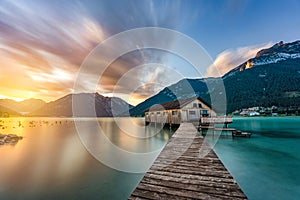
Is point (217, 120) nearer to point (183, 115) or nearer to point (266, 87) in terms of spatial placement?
point (183, 115)

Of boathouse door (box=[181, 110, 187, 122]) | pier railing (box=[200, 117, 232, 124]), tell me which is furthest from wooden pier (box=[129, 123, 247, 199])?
boathouse door (box=[181, 110, 187, 122])

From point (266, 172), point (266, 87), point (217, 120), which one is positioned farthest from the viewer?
point (266, 87)

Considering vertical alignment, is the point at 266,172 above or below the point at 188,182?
below

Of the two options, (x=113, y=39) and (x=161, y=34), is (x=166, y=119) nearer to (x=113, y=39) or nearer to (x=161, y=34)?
(x=161, y=34)

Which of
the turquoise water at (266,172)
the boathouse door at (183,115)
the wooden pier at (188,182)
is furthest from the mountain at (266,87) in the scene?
the wooden pier at (188,182)

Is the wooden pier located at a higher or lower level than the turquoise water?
higher

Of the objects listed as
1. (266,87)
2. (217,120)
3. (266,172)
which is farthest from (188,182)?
(266,87)

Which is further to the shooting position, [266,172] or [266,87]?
[266,87]

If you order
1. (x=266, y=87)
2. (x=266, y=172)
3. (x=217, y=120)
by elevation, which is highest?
(x=266, y=87)

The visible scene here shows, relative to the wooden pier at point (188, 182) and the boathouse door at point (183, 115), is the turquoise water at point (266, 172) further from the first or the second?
the boathouse door at point (183, 115)

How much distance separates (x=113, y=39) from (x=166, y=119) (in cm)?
2100

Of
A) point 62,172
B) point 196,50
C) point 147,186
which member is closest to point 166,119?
point 196,50

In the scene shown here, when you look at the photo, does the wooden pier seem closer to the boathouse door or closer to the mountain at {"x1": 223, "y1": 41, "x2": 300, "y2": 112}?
the boathouse door

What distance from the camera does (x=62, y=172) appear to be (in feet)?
34.9
